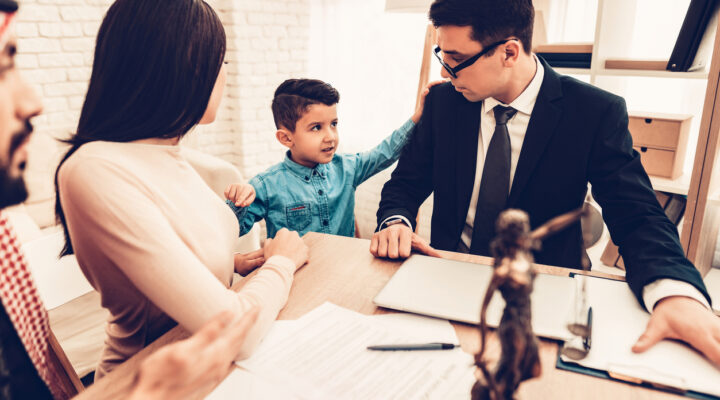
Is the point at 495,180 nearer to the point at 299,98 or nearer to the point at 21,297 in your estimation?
the point at 299,98

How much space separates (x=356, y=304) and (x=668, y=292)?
1.89ft

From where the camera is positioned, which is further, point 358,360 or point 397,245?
point 397,245

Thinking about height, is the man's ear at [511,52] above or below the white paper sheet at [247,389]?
above

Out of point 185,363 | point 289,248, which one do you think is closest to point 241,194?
point 289,248

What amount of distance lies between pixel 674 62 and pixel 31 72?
3130 mm

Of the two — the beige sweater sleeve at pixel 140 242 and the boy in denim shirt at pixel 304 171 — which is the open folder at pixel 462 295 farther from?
the boy in denim shirt at pixel 304 171

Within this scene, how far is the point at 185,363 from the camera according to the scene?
0.42 meters

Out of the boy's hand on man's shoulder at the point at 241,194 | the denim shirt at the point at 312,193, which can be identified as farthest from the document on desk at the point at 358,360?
the denim shirt at the point at 312,193

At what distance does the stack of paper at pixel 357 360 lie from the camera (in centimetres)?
72

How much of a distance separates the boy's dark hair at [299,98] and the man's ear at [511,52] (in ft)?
2.08

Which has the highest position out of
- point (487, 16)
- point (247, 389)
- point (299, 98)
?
point (487, 16)

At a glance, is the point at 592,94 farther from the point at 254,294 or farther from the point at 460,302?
the point at 254,294

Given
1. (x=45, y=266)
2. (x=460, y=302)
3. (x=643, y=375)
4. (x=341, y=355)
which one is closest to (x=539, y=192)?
(x=460, y=302)

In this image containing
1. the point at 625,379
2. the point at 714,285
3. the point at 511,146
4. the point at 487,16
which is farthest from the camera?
the point at 714,285
